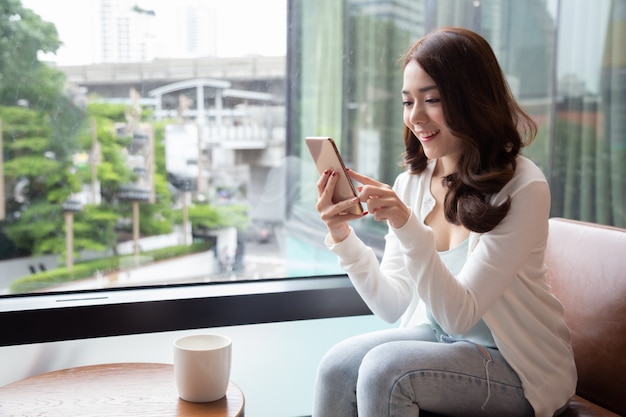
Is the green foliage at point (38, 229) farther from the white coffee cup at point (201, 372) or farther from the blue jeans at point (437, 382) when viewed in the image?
the blue jeans at point (437, 382)

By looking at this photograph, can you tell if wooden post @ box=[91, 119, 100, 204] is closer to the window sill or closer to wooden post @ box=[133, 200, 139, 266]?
wooden post @ box=[133, 200, 139, 266]

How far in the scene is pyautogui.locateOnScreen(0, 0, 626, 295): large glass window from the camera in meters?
1.67

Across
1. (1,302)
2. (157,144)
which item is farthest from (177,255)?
(1,302)

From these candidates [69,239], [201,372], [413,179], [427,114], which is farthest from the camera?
[69,239]

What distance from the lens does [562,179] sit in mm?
2225

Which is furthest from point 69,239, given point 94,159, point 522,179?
point 522,179

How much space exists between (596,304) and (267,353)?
0.89m

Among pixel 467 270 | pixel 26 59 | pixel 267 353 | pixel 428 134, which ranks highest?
pixel 26 59

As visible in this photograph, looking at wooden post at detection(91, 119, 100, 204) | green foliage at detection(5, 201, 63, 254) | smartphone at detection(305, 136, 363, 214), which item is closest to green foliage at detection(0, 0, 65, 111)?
wooden post at detection(91, 119, 100, 204)

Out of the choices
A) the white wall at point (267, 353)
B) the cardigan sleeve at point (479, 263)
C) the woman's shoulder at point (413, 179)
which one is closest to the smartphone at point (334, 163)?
the cardigan sleeve at point (479, 263)

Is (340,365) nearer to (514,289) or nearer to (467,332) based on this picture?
(467,332)

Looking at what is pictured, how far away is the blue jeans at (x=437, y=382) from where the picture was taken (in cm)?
125

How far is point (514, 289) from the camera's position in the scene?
1345 mm

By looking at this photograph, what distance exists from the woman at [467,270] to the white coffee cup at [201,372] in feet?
0.77
